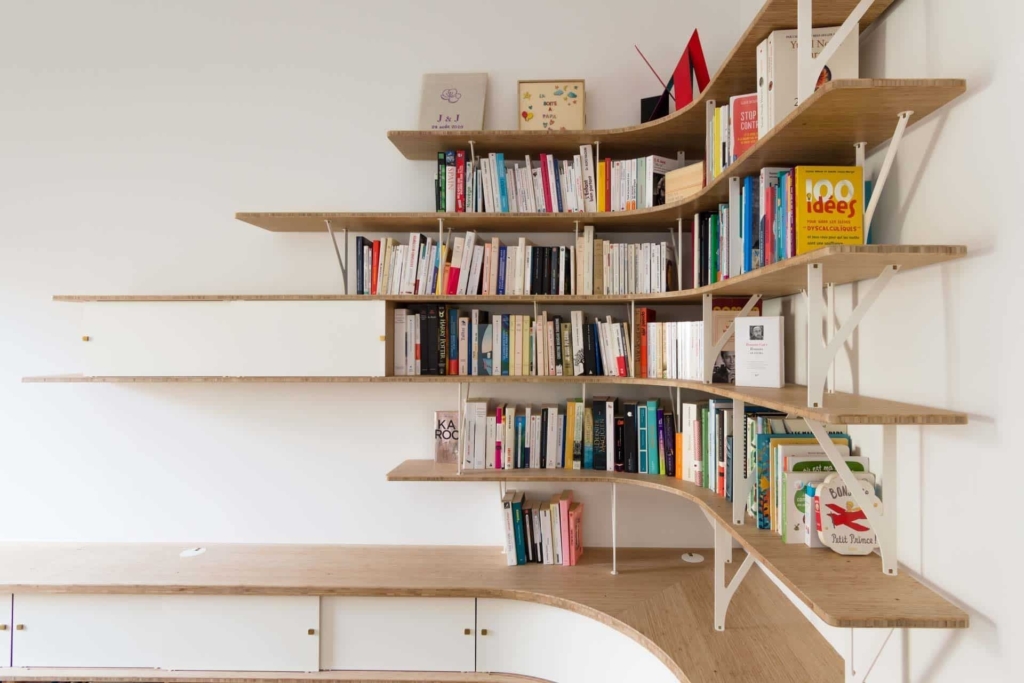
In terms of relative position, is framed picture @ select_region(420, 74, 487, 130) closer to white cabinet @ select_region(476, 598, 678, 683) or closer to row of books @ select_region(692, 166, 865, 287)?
row of books @ select_region(692, 166, 865, 287)

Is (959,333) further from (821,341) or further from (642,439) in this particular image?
(642,439)

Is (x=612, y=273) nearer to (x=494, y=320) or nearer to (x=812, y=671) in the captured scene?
(x=494, y=320)

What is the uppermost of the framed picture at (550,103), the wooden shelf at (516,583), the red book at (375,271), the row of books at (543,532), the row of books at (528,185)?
the framed picture at (550,103)

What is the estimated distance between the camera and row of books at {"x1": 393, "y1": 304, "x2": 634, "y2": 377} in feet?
8.27

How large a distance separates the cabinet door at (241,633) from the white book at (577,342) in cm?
136

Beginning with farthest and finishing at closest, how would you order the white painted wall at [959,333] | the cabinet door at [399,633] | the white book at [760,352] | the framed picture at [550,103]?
1. the framed picture at [550,103]
2. the cabinet door at [399,633]
3. the white book at [760,352]
4. the white painted wall at [959,333]

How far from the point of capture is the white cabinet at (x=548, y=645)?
83.3 inches

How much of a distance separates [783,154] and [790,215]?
0.61 feet

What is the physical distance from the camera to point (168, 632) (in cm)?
239

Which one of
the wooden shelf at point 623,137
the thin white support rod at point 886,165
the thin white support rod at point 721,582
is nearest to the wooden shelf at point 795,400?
the thin white support rod at point 886,165

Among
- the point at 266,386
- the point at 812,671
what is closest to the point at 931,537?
the point at 812,671

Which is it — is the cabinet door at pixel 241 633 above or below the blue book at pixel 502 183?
below

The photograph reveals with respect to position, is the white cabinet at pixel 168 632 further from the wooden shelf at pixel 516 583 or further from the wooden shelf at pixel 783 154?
the wooden shelf at pixel 783 154

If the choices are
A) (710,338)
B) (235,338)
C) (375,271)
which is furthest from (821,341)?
(235,338)
